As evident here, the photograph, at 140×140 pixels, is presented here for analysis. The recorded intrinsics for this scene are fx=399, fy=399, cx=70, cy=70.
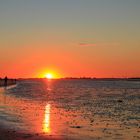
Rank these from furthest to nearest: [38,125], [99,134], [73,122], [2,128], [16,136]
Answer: [73,122] < [38,125] < [2,128] < [99,134] < [16,136]

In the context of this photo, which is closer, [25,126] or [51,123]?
[25,126]

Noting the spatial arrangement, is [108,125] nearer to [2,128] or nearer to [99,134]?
[99,134]

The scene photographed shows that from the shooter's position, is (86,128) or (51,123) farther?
(51,123)

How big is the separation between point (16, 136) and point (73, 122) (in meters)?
8.24

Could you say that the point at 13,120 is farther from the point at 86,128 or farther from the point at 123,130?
the point at 123,130

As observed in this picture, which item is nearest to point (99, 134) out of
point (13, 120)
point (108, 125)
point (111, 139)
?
point (111, 139)

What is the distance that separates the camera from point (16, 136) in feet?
72.3

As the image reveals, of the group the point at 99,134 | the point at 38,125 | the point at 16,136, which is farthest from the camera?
the point at 38,125

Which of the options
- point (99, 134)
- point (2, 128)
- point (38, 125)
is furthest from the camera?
point (38, 125)

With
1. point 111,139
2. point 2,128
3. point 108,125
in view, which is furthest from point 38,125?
point 111,139

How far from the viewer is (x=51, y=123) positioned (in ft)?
94.0

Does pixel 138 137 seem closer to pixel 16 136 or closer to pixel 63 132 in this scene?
pixel 63 132

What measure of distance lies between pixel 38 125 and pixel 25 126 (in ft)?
3.28

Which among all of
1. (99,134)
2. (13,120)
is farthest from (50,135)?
(13,120)
